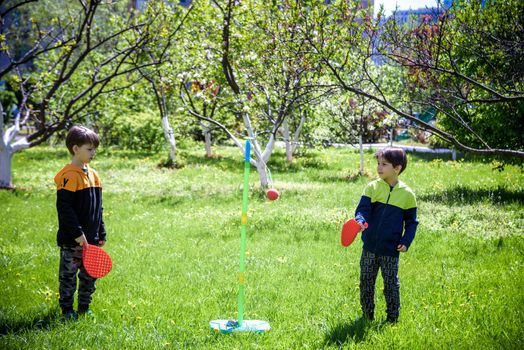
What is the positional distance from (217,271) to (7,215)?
19.0 ft

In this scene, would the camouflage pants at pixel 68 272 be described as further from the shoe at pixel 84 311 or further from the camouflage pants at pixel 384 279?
the camouflage pants at pixel 384 279

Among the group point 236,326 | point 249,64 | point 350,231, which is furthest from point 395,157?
point 249,64

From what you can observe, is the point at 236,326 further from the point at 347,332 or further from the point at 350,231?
the point at 350,231

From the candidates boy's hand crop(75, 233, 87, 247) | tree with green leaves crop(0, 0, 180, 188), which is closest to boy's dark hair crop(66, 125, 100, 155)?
boy's hand crop(75, 233, 87, 247)

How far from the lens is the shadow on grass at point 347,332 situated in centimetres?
405

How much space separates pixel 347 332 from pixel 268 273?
1.92 metres

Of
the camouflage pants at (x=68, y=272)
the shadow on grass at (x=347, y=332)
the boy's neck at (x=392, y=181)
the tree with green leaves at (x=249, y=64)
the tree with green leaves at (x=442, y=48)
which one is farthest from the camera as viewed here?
the tree with green leaves at (x=249, y=64)

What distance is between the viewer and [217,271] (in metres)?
6.11

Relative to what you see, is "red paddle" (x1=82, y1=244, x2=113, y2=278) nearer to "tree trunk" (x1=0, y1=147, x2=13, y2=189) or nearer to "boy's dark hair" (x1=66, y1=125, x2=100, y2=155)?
"boy's dark hair" (x1=66, y1=125, x2=100, y2=155)

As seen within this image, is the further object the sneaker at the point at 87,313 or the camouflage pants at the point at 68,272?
the sneaker at the point at 87,313

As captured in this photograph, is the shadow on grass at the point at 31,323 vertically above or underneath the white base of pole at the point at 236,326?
underneath

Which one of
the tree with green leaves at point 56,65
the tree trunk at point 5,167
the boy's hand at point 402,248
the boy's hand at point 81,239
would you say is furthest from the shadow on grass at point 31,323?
the tree trunk at point 5,167

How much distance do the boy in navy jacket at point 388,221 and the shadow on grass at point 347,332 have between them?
0.32 m

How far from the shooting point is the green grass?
4137mm
